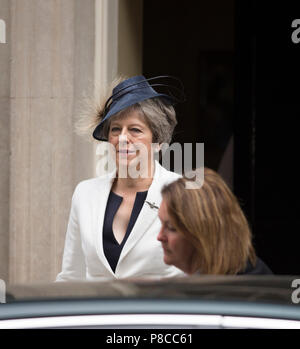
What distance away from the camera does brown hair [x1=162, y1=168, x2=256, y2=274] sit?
9.53ft

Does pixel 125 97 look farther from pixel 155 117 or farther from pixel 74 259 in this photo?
pixel 74 259

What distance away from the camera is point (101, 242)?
408 cm

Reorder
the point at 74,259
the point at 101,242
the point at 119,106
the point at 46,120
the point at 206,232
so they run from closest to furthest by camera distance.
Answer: the point at 206,232, the point at 101,242, the point at 74,259, the point at 119,106, the point at 46,120

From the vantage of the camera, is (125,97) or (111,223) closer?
(111,223)

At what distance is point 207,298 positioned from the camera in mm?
2371

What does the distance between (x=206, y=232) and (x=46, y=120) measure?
168 inches

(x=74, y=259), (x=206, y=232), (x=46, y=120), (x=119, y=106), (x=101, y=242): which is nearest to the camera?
(x=206, y=232)

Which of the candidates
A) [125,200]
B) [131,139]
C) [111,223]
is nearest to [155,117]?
→ [131,139]

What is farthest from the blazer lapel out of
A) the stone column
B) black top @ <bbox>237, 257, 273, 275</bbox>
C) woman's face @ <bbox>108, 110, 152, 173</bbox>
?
the stone column

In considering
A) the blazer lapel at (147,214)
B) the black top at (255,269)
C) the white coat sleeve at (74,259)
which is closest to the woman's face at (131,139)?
the blazer lapel at (147,214)

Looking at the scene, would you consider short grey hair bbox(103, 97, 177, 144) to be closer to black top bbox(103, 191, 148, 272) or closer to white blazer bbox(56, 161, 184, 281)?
white blazer bbox(56, 161, 184, 281)

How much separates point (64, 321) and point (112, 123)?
2.15 metres

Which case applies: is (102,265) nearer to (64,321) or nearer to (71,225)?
(71,225)
